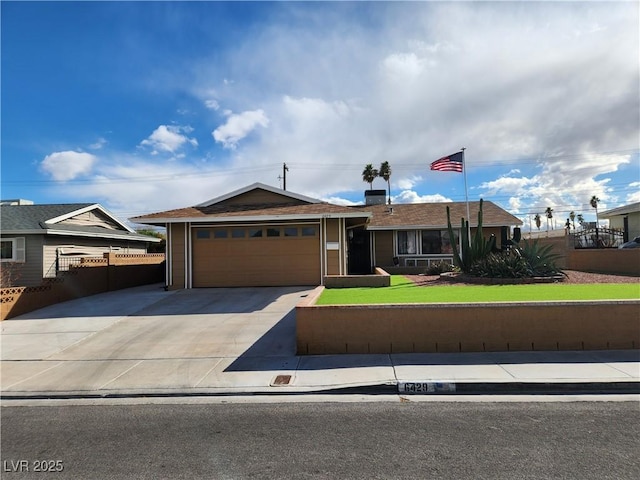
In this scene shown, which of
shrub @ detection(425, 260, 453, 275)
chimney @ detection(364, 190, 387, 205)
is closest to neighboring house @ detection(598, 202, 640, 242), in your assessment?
chimney @ detection(364, 190, 387, 205)

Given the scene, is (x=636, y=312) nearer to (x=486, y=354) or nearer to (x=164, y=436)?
(x=486, y=354)

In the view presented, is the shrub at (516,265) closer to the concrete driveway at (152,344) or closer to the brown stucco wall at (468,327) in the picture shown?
the brown stucco wall at (468,327)

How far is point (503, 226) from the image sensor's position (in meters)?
20.4

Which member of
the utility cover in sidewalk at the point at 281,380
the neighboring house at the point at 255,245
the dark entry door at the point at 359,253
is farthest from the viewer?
the dark entry door at the point at 359,253

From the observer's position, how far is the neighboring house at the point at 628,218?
82.6 feet

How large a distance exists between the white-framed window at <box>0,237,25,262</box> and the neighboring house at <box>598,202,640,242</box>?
31588 mm

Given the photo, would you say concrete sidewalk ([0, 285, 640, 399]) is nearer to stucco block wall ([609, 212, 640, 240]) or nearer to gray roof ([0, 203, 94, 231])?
gray roof ([0, 203, 94, 231])

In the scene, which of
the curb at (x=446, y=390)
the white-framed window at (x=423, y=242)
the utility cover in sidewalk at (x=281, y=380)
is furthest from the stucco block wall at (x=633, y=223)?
the utility cover in sidewalk at (x=281, y=380)

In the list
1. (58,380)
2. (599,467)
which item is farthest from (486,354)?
(58,380)

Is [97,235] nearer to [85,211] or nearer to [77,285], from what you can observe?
[85,211]

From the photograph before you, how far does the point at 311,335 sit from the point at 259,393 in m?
1.94

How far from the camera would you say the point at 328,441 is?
4398 millimetres

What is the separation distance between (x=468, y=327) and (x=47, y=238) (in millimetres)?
17517

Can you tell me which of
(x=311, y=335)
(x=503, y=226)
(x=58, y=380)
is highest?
(x=503, y=226)
